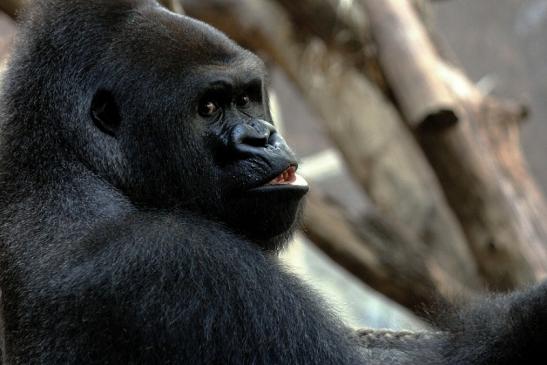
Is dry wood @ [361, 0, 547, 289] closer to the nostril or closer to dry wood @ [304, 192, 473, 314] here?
dry wood @ [304, 192, 473, 314]

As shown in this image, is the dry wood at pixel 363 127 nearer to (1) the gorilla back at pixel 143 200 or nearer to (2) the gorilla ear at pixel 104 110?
(1) the gorilla back at pixel 143 200

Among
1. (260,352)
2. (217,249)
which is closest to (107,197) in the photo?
(217,249)

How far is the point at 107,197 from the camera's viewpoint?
236 cm

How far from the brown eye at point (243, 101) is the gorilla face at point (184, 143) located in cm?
8

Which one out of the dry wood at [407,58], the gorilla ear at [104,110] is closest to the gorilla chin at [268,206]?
the gorilla ear at [104,110]

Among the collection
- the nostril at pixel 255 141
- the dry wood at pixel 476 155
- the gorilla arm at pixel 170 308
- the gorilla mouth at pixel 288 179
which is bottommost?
the dry wood at pixel 476 155

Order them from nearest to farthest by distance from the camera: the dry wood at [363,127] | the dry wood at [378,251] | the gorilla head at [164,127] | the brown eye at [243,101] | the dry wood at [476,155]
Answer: the gorilla head at [164,127]
the brown eye at [243,101]
the dry wood at [476,155]
the dry wood at [378,251]
the dry wood at [363,127]

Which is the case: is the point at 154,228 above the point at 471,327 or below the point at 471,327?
above

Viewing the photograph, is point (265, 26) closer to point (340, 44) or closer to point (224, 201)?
point (340, 44)

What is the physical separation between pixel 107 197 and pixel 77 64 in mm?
431

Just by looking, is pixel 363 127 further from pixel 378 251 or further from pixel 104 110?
pixel 104 110

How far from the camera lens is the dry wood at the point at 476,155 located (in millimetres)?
4484

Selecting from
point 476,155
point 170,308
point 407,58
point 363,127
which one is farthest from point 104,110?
point 363,127

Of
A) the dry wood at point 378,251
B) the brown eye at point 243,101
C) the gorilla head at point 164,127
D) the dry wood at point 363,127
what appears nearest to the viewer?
the gorilla head at point 164,127
